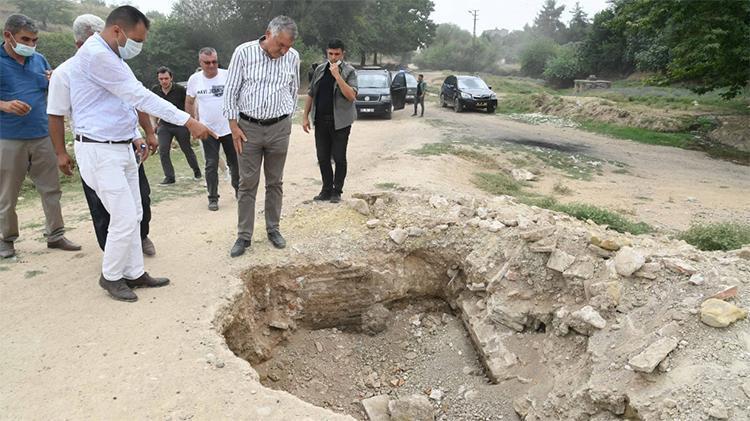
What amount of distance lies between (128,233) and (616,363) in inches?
140

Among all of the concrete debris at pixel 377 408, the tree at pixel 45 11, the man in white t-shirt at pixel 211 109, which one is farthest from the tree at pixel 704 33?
the tree at pixel 45 11

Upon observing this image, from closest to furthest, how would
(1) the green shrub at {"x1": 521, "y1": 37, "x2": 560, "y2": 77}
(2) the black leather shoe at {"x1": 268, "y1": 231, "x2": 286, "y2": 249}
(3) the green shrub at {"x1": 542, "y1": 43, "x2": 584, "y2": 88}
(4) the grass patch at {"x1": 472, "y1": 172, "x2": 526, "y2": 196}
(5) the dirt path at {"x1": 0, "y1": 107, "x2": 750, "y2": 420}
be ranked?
1. (5) the dirt path at {"x1": 0, "y1": 107, "x2": 750, "y2": 420}
2. (2) the black leather shoe at {"x1": 268, "y1": 231, "x2": 286, "y2": 249}
3. (4) the grass patch at {"x1": 472, "y1": 172, "x2": 526, "y2": 196}
4. (3) the green shrub at {"x1": 542, "y1": 43, "x2": 584, "y2": 88}
5. (1) the green shrub at {"x1": 521, "y1": 37, "x2": 560, "y2": 77}

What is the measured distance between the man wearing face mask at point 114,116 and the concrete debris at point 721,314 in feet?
11.8

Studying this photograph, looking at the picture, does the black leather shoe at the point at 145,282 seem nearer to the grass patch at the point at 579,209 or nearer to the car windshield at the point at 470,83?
the grass patch at the point at 579,209

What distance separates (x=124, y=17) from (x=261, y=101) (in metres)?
1.18

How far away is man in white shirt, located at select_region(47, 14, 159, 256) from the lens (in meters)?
3.75

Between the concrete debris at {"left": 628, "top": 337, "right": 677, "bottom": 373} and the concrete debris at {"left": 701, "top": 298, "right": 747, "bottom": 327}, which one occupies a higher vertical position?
the concrete debris at {"left": 701, "top": 298, "right": 747, "bottom": 327}

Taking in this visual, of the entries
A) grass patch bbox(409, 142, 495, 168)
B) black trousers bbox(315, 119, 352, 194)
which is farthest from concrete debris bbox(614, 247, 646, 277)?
grass patch bbox(409, 142, 495, 168)

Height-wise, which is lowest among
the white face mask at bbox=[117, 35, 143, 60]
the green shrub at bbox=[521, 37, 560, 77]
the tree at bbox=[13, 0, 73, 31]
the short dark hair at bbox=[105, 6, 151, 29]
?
the white face mask at bbox=[117, 35, 143, 60]

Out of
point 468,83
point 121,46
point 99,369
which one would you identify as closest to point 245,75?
point 121,46

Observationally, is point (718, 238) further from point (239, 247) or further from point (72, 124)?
point (72, 124)

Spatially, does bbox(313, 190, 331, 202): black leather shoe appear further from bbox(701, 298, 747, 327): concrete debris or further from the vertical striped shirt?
bbox(701, 298, 747, 327): concrete debris

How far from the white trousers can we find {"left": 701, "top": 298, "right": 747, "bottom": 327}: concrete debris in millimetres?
4023

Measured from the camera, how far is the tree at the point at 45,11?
3603cm
